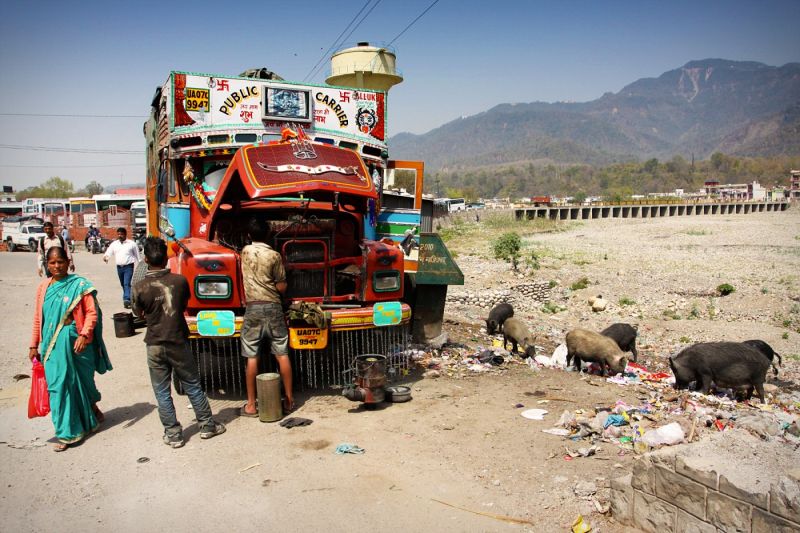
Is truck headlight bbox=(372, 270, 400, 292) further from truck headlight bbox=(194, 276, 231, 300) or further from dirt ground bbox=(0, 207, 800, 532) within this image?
truck headlight bbox=(194, 276, 231, 300)

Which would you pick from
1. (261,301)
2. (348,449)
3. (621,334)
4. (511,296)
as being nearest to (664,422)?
(348,449)

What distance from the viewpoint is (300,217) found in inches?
267

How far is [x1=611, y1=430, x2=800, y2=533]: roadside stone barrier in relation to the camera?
3188 millimetres

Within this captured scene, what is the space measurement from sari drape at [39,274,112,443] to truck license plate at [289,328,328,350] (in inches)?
74.8

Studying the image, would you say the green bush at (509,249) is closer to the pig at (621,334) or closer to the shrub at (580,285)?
the shrub at (580,285)

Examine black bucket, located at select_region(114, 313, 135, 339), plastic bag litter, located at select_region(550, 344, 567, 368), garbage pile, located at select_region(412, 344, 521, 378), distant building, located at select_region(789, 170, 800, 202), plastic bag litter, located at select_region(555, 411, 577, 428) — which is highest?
distant building, located at select_region(789, 170, 800, 202)

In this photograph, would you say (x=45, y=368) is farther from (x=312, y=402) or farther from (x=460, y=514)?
(x=460, y=514)

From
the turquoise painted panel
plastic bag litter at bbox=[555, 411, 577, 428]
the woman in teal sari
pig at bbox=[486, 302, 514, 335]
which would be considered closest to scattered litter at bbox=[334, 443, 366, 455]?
plastic bag litter at bbox=[555, 411, 577, 428]

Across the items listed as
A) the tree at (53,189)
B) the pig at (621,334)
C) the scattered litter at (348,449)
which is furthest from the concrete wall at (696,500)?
the tree at (53,189)

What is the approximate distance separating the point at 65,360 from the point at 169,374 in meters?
0.93

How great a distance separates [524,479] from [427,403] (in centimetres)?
204

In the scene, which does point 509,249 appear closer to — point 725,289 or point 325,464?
point 725,289

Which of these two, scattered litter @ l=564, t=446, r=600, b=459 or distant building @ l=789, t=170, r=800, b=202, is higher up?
distant building @ l=789, t=170, r=800, b=202

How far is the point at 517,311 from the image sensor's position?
56.6 feet
